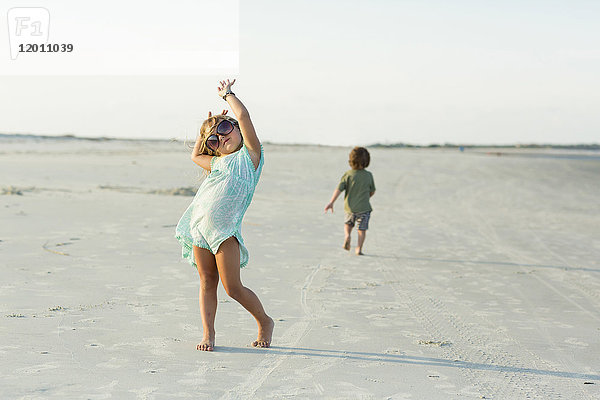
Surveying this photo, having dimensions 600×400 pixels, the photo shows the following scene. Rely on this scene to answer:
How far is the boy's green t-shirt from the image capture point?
33.4 feet

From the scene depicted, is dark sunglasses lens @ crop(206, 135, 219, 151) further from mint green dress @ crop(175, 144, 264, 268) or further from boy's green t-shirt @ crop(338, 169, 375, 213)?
boy's green t-shirt @ crop(338, 169, 375, 213)

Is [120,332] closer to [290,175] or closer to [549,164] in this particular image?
[290,175]

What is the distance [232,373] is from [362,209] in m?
5.97

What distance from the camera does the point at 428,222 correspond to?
572 inches

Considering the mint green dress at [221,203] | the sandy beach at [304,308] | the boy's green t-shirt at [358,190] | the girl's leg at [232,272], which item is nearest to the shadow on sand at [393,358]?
the sandy beach at [304,308]

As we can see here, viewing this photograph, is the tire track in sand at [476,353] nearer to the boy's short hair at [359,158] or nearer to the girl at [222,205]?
the girl at [222,205]

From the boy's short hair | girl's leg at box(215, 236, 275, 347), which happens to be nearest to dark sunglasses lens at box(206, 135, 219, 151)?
girl's leg at box(215, 236, 275, 347)

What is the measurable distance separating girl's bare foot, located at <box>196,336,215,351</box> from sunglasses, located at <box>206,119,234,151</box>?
4.34 feet

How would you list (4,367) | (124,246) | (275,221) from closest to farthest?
(4,367) < (124,246) < (275,221)

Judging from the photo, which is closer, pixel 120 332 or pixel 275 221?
pixel 120 332

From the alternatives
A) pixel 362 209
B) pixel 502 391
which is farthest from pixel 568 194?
pixel 502 391

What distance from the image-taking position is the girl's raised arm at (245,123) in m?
4.79

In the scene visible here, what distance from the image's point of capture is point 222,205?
4.74 metres

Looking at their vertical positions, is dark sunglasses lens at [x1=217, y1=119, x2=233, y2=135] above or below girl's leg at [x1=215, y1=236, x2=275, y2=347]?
above
